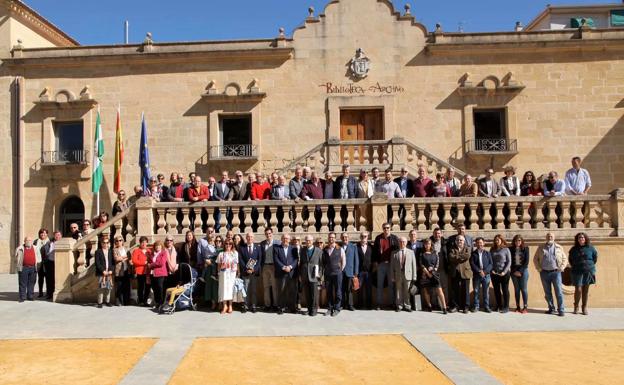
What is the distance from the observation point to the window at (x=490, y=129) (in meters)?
18.7

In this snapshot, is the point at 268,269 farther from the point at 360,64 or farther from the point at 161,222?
the point at 360,64

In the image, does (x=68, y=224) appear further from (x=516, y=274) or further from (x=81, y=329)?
(x=516, y=274)

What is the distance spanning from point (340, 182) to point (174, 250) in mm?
3648

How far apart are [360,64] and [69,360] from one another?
46.5ft

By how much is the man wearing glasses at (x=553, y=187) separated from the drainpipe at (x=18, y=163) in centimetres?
1671

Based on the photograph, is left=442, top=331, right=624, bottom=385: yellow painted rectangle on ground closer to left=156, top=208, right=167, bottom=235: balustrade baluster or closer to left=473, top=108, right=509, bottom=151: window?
left=156, top=208, right=167, bottom=235: balustrade baluster

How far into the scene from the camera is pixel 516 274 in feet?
35.1

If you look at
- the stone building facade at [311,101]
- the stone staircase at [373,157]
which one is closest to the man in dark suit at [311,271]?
the stone staircase at [373,157]

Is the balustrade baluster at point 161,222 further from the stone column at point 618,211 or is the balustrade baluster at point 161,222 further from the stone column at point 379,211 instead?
the stone column at point 618,211

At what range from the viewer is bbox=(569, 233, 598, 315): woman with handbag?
414 inches

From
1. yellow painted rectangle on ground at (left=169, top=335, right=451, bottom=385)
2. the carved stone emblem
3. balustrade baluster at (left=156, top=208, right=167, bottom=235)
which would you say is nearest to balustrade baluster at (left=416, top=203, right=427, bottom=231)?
yellow painted rectangle on ground at (left=169, top=335, right=451, bottom=385)

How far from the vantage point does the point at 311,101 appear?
1908 cm

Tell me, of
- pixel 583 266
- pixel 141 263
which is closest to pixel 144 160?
pixel 141 263

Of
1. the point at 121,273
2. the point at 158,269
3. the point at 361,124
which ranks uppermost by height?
the point at 361,124
